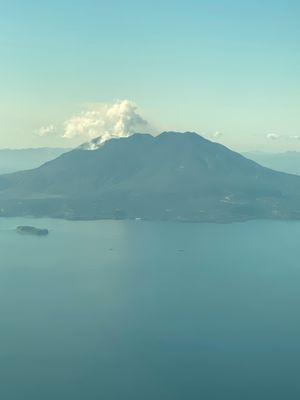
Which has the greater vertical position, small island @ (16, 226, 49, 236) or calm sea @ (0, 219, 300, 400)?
small island @ (16, 226, 49, 236)

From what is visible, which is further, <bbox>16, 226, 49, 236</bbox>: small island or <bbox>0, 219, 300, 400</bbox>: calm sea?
<bbox>16, 226, 49, 236</bbox>: small island

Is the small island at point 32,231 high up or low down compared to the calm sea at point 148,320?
up

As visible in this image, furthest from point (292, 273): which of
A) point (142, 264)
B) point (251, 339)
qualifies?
point (251, 339)

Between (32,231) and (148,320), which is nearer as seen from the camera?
(148,320)

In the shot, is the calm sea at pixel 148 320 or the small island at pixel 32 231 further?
the small island at pixel 32 231

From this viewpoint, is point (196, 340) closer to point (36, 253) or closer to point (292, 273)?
point (292, 273)
